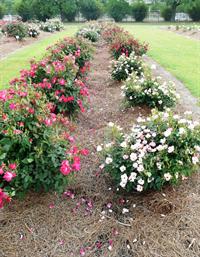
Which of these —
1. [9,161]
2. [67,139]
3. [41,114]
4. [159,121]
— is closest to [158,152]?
[159,121]

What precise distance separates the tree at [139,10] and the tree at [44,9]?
33.8 ft

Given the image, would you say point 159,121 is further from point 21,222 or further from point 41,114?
point 21,222

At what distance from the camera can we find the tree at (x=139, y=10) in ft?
124

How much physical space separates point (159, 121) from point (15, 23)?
13.6 metres

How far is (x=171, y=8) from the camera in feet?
124

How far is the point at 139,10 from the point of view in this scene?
37.7 meters

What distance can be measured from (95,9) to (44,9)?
825cm

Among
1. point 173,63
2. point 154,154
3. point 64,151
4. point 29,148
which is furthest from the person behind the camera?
point 173,63

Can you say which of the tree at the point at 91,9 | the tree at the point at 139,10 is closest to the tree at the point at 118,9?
the tree at the point at 139,10

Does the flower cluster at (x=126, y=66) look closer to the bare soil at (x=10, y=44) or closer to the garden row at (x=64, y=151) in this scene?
the garden row at (x=64, y=151)

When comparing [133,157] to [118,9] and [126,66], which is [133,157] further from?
[118,9]

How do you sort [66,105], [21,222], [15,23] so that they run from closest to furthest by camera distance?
[21,222] → [66,105] → [15,23]

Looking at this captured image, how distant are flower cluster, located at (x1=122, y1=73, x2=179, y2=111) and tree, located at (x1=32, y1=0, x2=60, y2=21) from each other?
100 ft

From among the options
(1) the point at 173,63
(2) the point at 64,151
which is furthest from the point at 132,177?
(1) the point at 173,63
